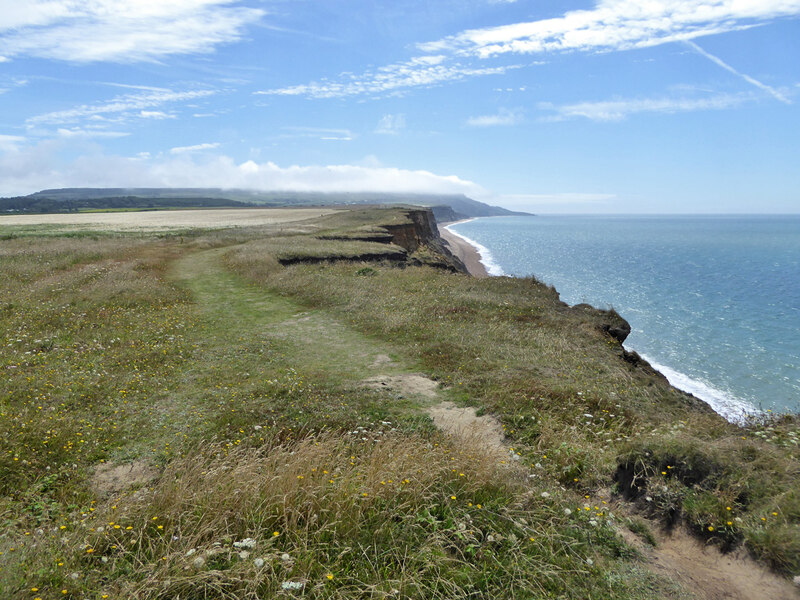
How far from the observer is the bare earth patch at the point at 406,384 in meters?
11.7

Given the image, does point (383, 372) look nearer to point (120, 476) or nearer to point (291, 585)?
point (120, 476)

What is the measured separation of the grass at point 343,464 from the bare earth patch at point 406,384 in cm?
41

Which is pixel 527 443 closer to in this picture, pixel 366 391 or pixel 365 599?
pixel 366 391

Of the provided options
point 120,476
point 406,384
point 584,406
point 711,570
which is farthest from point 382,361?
point 711,570

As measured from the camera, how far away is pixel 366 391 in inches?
447

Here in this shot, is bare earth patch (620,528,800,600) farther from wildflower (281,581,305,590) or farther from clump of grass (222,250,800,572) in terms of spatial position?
wildflower (281,581,305,590)

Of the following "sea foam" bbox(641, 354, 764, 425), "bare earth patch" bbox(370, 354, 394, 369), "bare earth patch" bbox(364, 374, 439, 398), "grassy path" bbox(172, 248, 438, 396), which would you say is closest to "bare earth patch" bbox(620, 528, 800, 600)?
"bare earth patch" bbox(364, 374, 439, 398)

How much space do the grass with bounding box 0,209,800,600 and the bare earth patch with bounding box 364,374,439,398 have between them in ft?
1.35

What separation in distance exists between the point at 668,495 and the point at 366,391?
266 inches

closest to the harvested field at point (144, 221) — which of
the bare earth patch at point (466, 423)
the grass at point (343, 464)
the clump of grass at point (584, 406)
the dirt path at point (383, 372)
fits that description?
the dirt path at point (383, 372)

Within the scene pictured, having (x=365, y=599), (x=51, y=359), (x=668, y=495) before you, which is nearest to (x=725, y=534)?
(x=668, y=495)

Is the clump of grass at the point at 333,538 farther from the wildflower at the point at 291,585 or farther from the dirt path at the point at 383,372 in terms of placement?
the dirt path at the point at 383,372

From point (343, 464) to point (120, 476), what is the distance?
12.9 ft

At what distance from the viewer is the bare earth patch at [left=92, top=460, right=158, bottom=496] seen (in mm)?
7247
